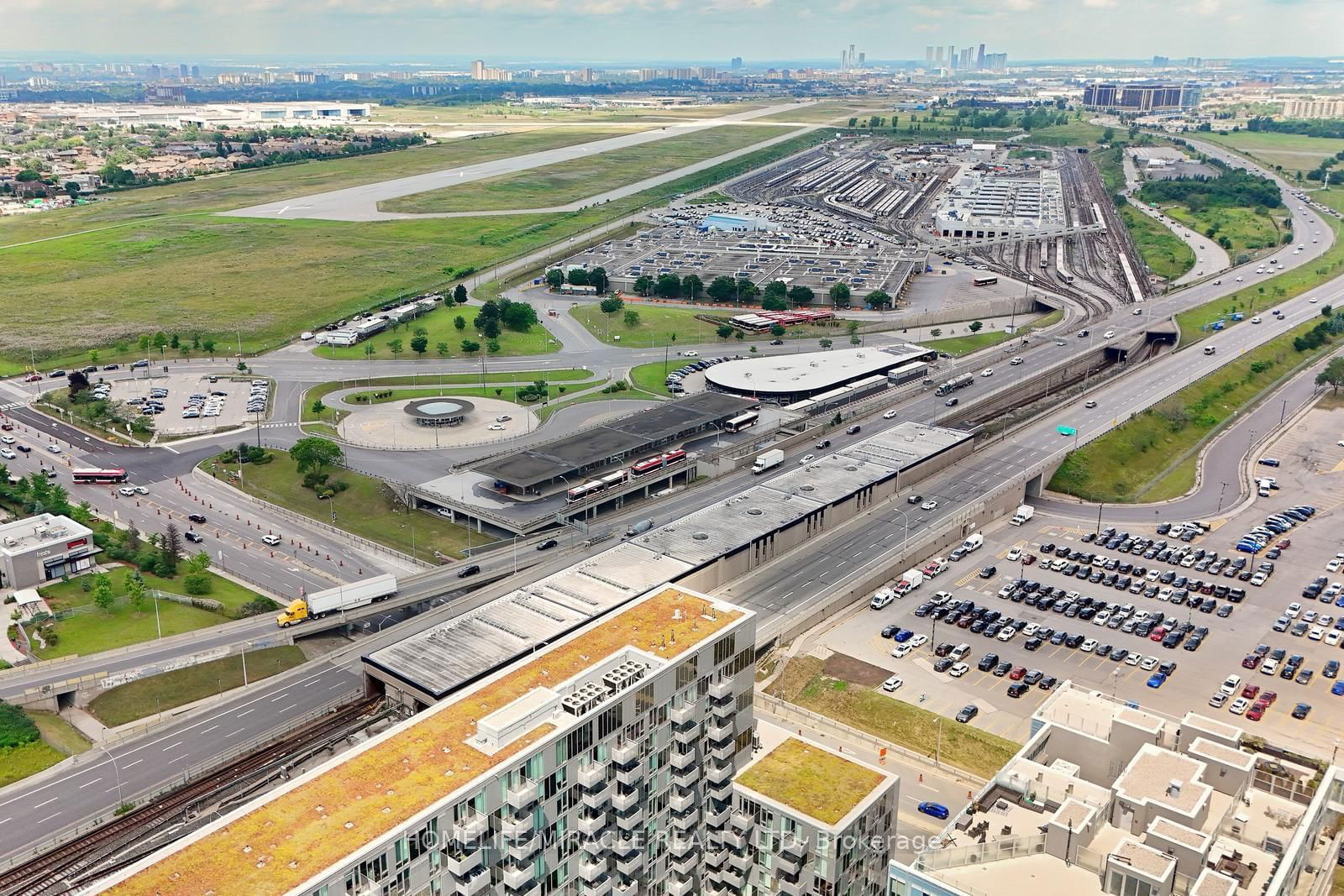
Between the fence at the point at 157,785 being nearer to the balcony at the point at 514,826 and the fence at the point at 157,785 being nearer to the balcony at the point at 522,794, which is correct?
the balcony at the point at 514,826

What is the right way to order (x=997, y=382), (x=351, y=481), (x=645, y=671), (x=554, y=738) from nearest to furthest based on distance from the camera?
(x=554, y=738) → (x=645, y=671) → (x=351, y=481) → (x=997, y=382)

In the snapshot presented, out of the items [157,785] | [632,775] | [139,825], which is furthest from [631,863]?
[157,785]

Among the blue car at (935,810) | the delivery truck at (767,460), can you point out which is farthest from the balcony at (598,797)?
the delivery truck at (767,460)

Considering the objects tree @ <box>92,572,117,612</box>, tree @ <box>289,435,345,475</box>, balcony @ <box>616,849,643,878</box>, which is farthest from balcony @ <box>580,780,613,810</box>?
tree @ <box>289,435,345,475</box>

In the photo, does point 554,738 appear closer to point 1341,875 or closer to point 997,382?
point 1341,875

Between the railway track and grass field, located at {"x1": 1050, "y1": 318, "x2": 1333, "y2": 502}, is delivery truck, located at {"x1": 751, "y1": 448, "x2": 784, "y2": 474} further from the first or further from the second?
the railway track

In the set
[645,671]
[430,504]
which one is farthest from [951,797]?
[430,504]

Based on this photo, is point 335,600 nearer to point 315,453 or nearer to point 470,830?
point 315,453
